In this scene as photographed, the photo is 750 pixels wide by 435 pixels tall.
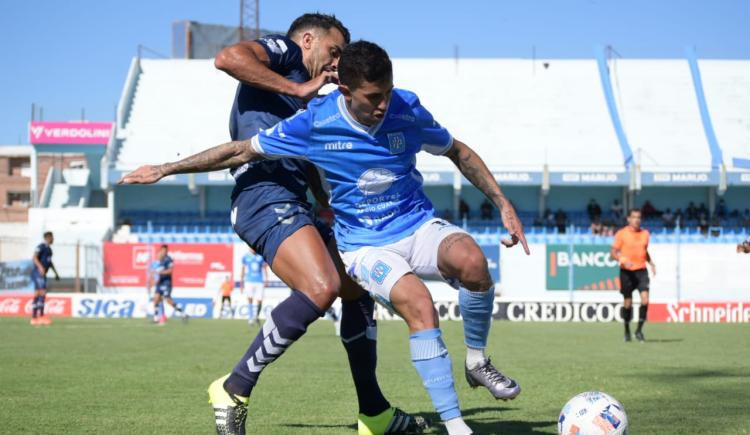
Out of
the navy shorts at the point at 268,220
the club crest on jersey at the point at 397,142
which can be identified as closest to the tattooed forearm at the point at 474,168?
the club crest on jersey at the point at 397,142

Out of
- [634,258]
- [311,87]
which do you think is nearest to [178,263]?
[634,258]

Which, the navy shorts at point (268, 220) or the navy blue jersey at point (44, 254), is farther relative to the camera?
the navy blue jersey at point (44, 254)

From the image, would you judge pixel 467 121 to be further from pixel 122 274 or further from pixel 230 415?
pixel 230 415

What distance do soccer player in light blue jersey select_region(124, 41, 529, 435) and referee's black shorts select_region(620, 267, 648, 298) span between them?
13634 mm

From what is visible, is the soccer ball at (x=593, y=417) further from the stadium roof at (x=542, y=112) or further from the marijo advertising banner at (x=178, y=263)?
the stadium roof at (x=542, y=112)

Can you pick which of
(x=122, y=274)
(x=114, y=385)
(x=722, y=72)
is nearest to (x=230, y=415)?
(x=114, y=385)

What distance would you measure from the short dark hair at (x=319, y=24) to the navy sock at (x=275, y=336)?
1.79 meters

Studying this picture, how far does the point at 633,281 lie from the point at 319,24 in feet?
45.4

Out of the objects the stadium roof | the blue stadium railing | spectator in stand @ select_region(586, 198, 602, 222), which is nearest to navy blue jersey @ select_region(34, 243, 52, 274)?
the blue stadium railing

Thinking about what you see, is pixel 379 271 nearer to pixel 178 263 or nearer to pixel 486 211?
pixel 178 263

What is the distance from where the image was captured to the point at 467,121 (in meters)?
44.7

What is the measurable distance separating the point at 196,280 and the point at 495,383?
2925 centimetres

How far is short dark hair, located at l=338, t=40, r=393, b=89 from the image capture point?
539 cm

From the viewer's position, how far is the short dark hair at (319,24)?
21.5ft
